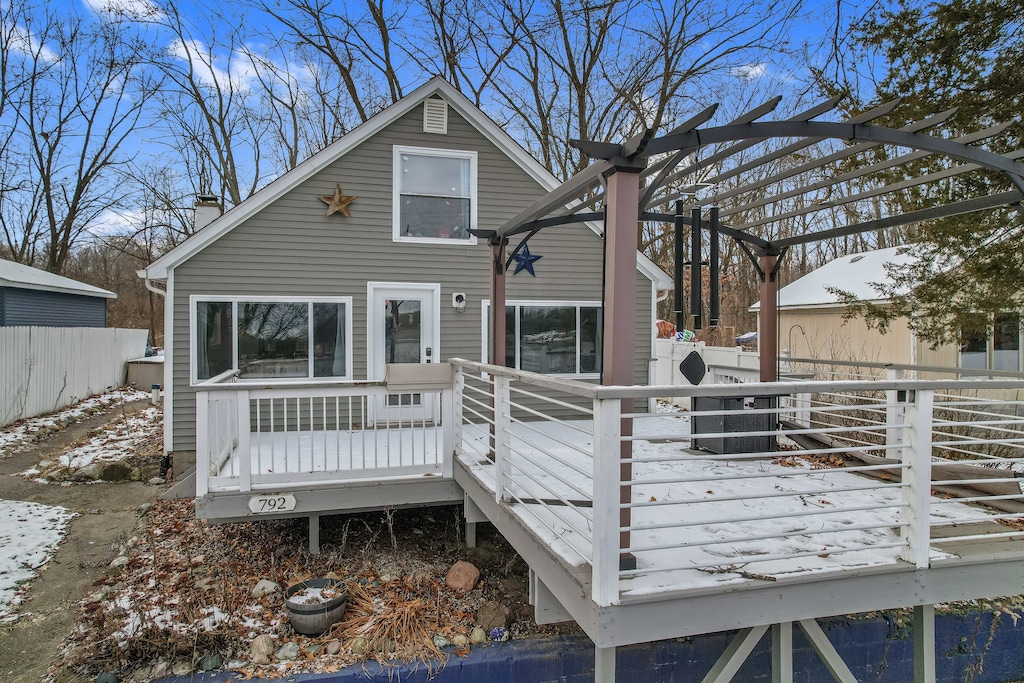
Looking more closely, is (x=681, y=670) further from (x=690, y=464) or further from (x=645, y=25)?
(x=645, y=25)

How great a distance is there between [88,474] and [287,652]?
575 cm

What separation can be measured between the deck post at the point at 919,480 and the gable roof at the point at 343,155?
6008mm

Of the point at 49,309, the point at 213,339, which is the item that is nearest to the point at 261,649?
the point at 213,339

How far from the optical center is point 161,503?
24.0 ft

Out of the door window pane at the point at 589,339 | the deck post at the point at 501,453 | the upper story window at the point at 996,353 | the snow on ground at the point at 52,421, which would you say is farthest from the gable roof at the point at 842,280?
the snow on ground at the point at 52,421

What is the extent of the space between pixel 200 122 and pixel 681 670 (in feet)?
70.0

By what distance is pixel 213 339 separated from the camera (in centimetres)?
775

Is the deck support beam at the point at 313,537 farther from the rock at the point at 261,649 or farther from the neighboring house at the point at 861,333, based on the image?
the neighboring house at the point at 861,333

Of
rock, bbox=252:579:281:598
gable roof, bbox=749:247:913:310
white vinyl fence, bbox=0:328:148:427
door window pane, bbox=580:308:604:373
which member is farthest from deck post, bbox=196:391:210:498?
gable roof, bbox=749:247:913:310

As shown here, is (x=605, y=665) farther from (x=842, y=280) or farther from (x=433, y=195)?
(x=842, y=280)

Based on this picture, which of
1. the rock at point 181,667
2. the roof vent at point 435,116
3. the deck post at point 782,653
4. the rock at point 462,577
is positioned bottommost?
the rock at point 181,667

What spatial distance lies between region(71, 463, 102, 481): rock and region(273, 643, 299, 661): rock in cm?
555

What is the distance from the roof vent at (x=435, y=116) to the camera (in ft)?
27.3

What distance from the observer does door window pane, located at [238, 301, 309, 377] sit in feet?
25.8
